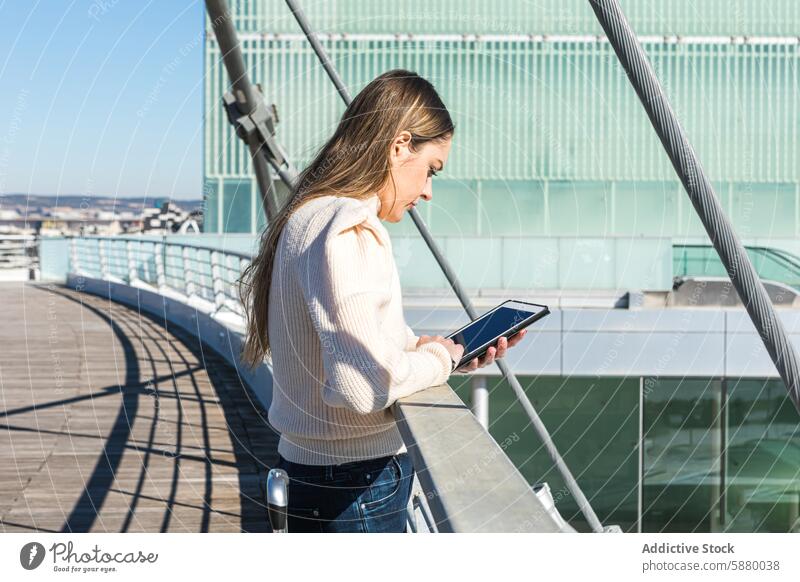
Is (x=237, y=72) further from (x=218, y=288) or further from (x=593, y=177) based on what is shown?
(x=593, y=177)

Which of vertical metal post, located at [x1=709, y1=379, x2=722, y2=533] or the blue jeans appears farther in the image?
vertical metal post, located at [x1=709, y1=379, x2=722, y2=533]

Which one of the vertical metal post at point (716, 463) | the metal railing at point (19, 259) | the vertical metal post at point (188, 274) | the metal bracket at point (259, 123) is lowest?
the vertical metal post at point (716, 463)

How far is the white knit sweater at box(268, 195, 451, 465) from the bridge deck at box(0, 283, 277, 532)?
1.58 meters

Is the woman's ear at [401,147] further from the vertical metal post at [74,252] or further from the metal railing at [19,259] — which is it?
the metal railing at [19,259]

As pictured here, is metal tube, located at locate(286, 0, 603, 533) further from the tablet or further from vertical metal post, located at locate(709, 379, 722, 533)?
vertical metal post, located at locate(709, 379, 722, 533)

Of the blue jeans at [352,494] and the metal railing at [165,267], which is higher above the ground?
the blue jeans at [352,494]

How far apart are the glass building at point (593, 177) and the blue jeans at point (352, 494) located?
22.2 ft

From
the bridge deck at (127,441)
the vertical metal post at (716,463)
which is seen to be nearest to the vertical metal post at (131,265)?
the bridge deck at (127,441)

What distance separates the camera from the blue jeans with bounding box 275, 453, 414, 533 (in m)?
1.30

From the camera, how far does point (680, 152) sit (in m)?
1.49

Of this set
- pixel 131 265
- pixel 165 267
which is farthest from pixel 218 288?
pixel 131 265

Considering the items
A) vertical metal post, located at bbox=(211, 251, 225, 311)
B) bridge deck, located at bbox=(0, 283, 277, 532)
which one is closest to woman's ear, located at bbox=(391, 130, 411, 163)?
bridge deck, located at bbox=(0, 283, 277, 532)

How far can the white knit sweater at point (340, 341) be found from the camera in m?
1.10

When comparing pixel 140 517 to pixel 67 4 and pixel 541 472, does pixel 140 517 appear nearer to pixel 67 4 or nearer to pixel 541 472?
pixel 67 4
